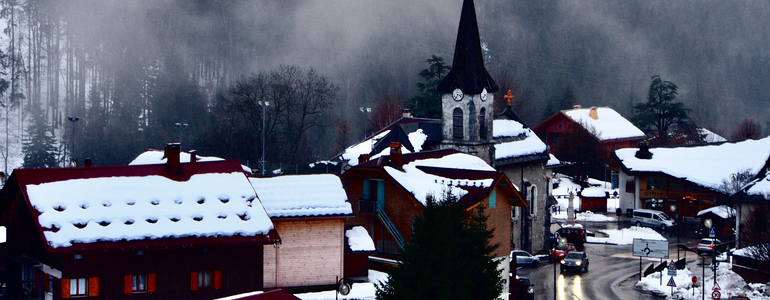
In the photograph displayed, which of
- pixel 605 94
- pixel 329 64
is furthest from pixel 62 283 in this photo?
pixel 605 94

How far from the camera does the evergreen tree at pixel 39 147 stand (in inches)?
4176

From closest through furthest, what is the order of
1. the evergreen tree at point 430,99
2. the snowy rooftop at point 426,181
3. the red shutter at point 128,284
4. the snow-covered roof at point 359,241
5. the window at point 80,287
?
the window at point 80,287 → the red shutter at point 128,284 → the snow-covered roof at point 359,241 → the snowy rooftop at point 426,181 → the evergreen tree at point 430,99

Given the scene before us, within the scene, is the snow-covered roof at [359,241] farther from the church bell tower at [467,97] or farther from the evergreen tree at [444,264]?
the church bell tower at [467,97]

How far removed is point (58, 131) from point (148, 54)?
657 inches

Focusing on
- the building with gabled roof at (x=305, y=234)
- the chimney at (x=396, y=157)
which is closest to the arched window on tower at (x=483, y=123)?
the chimney at (x=396, y=157)

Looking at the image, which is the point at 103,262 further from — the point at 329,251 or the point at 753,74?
the point at 753,74

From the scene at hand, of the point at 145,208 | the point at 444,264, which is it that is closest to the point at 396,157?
the point at 145,208

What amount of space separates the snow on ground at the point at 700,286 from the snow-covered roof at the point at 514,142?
49.8 ft

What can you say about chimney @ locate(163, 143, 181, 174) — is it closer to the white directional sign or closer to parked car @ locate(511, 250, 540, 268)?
parked car @ locate(511, 250, 540, 268)

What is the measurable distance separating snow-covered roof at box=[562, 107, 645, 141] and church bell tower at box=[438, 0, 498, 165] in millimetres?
53131

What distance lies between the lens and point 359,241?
49.3 metres

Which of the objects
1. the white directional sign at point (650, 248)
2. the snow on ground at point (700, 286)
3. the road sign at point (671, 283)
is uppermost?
the white directional sign at point (650, 248)

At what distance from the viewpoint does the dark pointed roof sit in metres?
72.8

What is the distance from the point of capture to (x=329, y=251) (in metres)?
47.9
